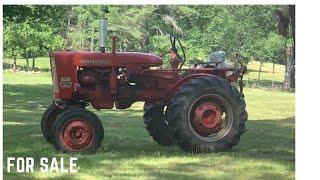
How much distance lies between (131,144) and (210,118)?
90 cm

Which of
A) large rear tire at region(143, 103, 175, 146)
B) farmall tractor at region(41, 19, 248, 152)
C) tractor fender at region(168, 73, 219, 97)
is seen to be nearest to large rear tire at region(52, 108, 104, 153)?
farmall tractor at region(41, 19, 248, 152)

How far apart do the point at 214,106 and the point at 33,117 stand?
2060 mm

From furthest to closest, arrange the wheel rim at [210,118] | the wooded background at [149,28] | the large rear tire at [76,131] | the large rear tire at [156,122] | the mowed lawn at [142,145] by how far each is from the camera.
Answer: the large rear tire at [156,122] → the wooded background at [149,28] → the wheel rim at [210,118] → the large rear tire at [76,131] → the mowed lawn at [142,145]

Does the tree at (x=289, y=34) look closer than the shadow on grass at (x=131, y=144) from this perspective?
No

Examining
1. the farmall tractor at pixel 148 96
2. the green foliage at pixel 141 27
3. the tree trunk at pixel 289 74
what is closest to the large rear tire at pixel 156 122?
the farmall tractor at pixel 148 96

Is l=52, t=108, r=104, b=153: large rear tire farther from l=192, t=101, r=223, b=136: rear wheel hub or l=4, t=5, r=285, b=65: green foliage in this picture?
l=192, t=101, r=223, b=136: rear wheel hub

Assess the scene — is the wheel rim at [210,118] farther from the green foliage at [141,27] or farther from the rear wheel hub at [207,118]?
the green foliage at [141,27]

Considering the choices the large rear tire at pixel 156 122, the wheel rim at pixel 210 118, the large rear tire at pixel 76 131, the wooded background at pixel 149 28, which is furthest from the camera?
the large rear tire at pixel 156 122

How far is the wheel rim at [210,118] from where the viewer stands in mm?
9656

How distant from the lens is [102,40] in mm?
9633

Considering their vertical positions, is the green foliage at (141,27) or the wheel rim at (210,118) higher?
the green foliage at (141,27)

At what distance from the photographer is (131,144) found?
10.0 meters

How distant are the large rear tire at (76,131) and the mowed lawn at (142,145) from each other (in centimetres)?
10

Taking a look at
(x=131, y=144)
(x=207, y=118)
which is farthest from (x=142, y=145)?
(x=207, y=118)
